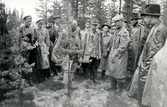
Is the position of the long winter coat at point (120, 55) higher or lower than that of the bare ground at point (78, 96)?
higher

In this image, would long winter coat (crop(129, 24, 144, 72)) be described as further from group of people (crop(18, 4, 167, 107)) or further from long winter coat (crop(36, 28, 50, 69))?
long winter coat (crop(36, 28, 50, 69))

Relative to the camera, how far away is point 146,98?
367 cm

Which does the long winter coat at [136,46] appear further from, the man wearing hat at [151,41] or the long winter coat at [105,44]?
the man wearing hat at [151,41]

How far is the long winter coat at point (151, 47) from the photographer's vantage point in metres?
3.92

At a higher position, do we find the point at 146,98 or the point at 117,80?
the point at 146,98

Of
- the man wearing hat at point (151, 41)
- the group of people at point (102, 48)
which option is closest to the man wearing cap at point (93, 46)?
the group of people at point (102, 48)

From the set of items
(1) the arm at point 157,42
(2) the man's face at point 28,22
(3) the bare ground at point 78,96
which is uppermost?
(2) the man's face at point 28,22

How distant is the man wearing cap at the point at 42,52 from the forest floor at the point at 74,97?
62cm

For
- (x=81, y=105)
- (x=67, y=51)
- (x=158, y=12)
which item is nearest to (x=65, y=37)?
(x=67, y=51)

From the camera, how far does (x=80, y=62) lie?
20.3ft

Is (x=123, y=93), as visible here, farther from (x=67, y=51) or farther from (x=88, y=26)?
(x=88, y=26)

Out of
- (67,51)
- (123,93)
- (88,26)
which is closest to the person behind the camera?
(67,51)

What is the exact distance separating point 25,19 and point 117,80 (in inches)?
138

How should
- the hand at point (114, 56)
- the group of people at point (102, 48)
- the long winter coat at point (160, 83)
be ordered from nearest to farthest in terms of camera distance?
the long winter coat at point (160, 83) < the group of people at point (102, 48) < the hand at point (114, 56)
